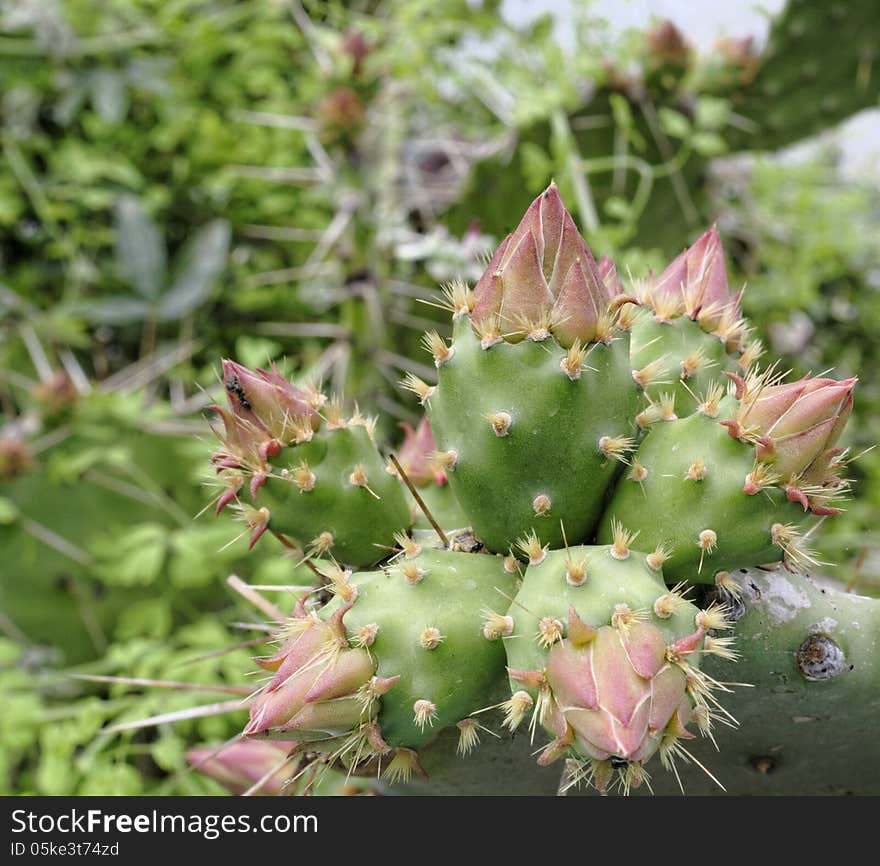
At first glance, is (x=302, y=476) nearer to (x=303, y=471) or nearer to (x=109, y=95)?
(x=303, y=471)

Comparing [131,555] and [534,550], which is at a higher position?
[534,550]

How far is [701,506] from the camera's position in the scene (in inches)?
21.3

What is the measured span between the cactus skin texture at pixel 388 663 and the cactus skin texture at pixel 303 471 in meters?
0.06

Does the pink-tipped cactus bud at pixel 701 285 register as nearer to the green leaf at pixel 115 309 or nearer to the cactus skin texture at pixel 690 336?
the cactus skin texture at pixel 690 336

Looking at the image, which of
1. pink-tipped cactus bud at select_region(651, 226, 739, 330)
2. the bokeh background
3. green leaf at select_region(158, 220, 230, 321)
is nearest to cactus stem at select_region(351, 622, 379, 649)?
pink-tipped cactus bud at select_region(651, 226, 739, 330)

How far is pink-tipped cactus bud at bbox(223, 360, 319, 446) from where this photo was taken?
22.2 inches

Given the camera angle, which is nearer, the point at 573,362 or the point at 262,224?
the point at 573,362

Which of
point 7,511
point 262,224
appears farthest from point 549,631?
point 262,224

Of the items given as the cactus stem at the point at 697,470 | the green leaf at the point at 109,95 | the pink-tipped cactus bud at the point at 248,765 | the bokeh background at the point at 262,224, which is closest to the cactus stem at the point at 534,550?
the cactus stem at the point at 697,470

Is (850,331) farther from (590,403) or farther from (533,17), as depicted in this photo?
(590,403)

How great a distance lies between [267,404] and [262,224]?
5.89 ft

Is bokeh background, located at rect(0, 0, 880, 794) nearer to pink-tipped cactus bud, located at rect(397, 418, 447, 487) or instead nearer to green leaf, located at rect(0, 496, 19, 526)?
green leaf, located at rect(0, 496, 19, 526)

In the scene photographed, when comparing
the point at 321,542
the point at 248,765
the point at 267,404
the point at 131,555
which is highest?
the point at 267,404

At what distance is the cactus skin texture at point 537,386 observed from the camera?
51cm
